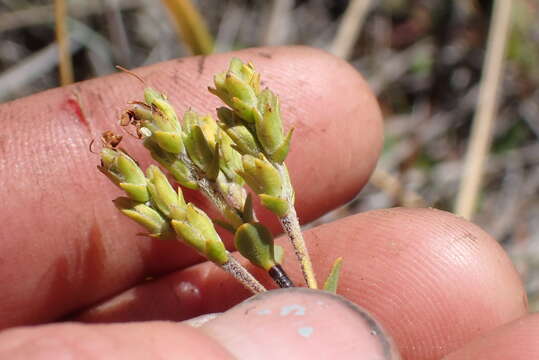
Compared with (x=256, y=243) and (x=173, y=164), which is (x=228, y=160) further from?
(x=256, y=243)

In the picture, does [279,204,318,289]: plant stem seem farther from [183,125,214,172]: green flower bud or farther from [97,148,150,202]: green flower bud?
[97,148,150,202]: green flower bud

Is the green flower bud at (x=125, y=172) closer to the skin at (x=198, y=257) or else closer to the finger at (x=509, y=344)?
the skin at (x=198, y=257)

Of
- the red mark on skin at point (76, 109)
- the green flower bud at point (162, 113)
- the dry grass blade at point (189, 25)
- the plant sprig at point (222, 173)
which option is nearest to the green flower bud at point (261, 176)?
the plant sprig at point (222, 173)

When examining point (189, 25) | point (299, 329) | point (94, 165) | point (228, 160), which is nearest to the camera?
point (299, 329)

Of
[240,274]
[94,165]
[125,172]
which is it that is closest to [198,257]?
[94,165]

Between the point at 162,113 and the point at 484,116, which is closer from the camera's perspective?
the point at 162,113
